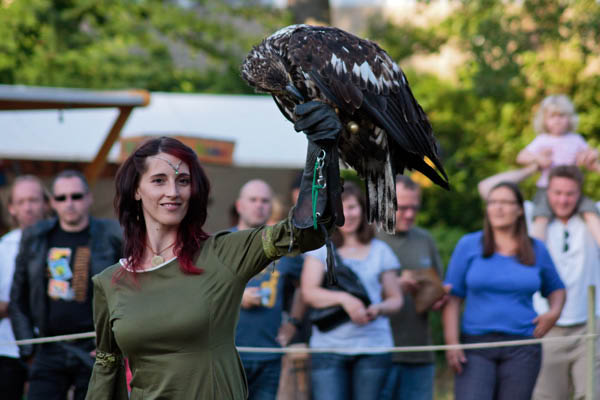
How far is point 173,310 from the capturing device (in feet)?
8.15

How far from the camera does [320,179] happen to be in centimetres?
232

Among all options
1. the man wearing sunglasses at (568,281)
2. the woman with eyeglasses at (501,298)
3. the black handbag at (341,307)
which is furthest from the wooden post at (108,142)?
the man wearing sunglasses at (568,281)

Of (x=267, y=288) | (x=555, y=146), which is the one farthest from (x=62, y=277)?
(x=555, y=146)

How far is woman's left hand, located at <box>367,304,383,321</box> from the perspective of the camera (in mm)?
4680

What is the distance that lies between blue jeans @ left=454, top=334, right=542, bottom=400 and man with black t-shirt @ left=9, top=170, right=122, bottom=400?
214cm

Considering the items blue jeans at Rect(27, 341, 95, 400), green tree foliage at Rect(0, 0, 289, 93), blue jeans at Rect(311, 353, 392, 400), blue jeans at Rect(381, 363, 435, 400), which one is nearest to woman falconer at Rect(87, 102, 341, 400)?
blue jeans at Rect(27, 341, 95, 400)

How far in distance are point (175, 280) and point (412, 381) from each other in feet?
8.99

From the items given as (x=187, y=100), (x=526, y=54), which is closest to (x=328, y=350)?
(x=187, y=100)

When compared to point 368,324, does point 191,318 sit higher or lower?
higher

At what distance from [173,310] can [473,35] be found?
8536 millimetres

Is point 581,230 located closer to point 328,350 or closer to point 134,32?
point 328,350

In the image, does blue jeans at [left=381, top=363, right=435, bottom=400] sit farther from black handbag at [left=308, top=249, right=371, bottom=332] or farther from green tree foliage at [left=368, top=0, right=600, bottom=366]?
green tree foliage at [left=368, top=0, right=600, bottom=366]

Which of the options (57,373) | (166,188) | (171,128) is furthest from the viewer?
(171,128)

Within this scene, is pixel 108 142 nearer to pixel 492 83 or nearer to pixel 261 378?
pixel 261 378
